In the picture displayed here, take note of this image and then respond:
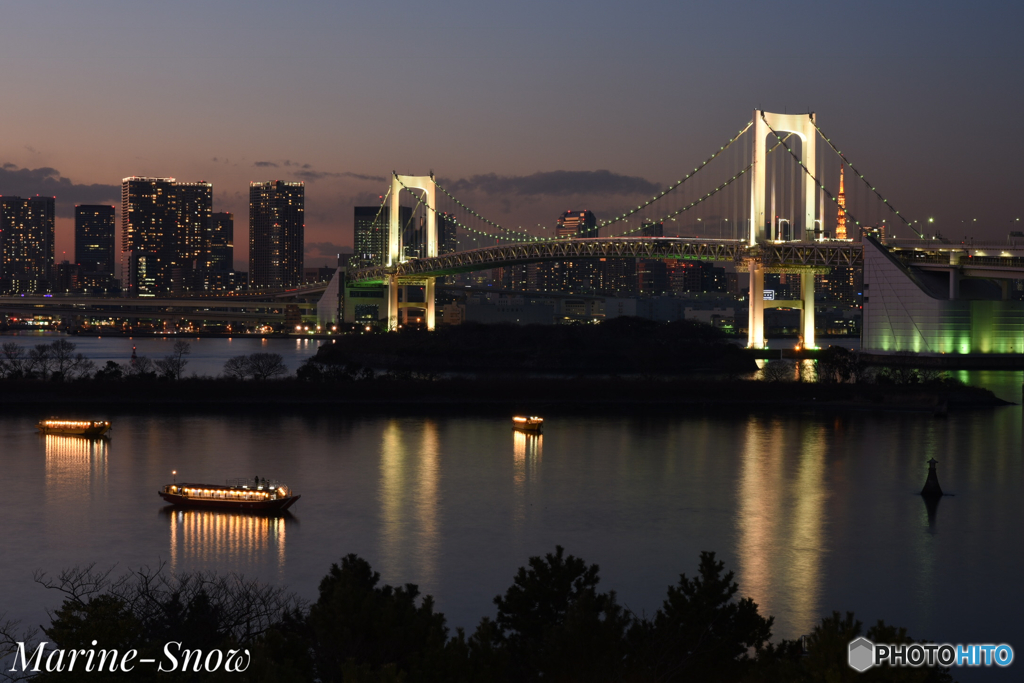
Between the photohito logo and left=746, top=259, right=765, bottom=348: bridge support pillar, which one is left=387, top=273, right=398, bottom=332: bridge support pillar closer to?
left=746, top=259, right=765, bottom=348: bridge support pillar

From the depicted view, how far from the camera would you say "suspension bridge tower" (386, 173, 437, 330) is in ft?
151

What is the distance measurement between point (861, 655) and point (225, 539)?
759 cm

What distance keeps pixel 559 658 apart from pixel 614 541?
5.49 meters

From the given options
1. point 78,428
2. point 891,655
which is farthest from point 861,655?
point 78,428

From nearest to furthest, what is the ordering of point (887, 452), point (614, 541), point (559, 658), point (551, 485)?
1. point (559, 658)
2. point (614, 541)
3. point (551, 485)
4. point (887, 452)

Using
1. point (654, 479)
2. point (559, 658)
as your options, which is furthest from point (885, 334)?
point (559, 658)

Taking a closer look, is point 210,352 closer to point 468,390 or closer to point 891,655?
point 468,390

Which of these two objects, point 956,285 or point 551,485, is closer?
point 551,485

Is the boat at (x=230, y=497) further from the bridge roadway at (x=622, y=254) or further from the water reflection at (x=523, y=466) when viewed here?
the bridge roadway at (x=622, y=254)

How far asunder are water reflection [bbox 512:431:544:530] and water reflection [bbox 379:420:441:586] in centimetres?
95

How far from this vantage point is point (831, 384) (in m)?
23.6

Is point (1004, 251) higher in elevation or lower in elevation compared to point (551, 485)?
higher

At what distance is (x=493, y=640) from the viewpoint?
5.39 m

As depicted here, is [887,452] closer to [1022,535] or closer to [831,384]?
[1022,535]
